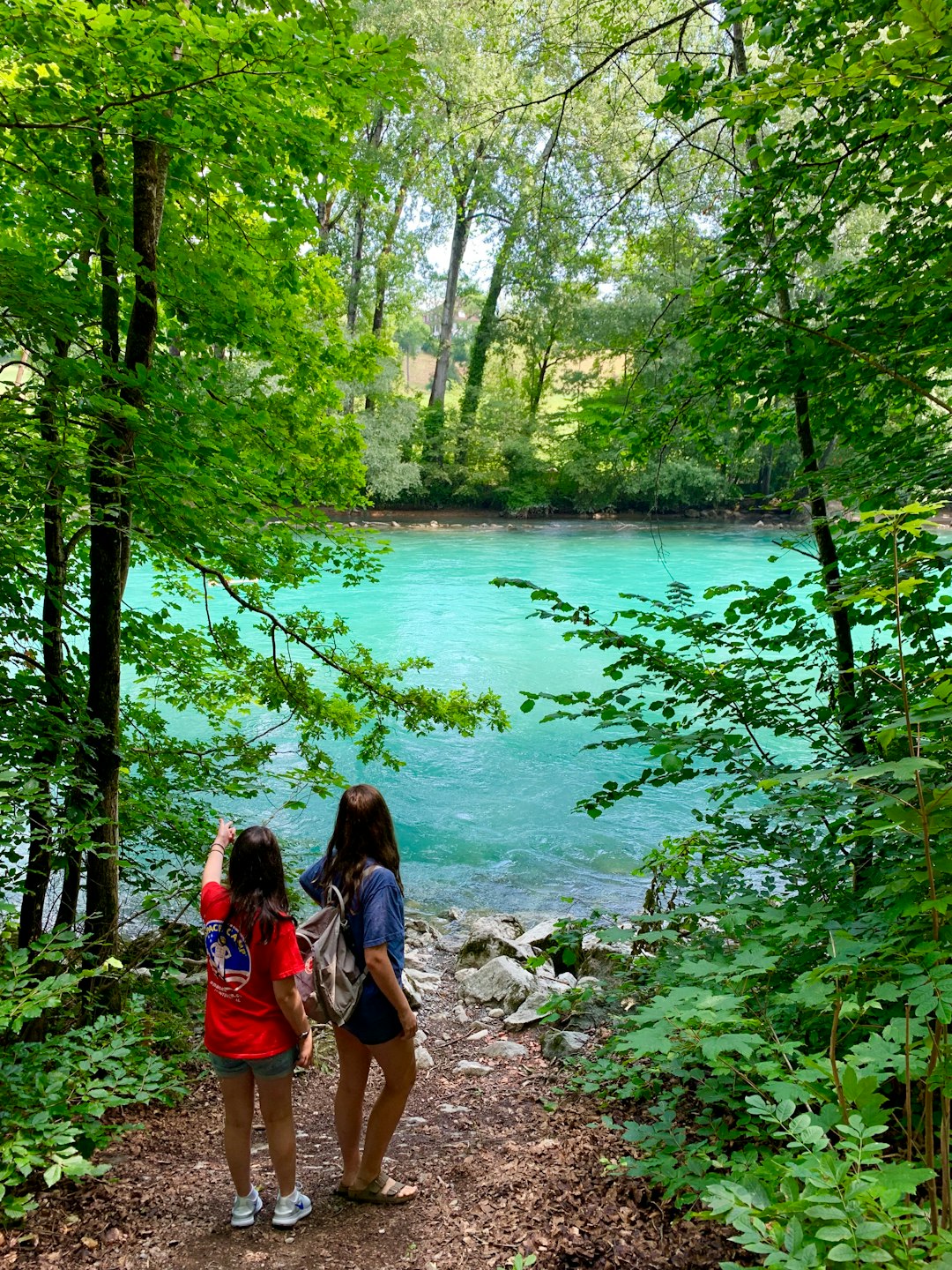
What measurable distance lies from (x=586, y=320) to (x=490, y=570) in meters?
15.6

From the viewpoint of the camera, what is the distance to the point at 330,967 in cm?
251

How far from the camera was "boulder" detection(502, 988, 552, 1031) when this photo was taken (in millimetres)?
4715

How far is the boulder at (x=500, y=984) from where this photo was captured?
16.6 ft

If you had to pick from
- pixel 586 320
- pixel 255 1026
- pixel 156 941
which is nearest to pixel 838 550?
pixel 255 1026

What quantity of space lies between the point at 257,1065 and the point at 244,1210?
53 centimetres

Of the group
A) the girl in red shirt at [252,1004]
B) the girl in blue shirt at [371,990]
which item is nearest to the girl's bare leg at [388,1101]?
the girl in blue shirt at [371,990]

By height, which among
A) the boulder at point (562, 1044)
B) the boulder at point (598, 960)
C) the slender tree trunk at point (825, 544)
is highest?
the slender tree trunk at point (825, 544)

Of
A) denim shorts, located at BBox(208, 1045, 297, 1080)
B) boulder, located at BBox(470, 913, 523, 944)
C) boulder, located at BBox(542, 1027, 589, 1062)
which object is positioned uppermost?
denim shorts, located at BBox(208, 1045, 297, 1080)

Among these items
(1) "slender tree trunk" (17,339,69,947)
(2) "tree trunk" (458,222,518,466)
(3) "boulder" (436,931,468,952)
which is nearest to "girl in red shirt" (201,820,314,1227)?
(1) "slender tree trunk" (17,339,69,947)

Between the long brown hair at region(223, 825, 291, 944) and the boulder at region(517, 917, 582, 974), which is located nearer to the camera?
the long brown hair at region(223, 825, 291, 944)

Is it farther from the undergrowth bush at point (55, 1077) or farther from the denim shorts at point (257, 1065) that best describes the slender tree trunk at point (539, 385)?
the denim shorts at point (257, 1065)

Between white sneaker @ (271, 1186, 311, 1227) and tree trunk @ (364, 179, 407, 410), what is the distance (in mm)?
24778

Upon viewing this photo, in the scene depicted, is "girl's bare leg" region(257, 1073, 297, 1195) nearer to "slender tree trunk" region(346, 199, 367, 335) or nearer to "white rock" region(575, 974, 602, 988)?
"white rock" region(575, 974, 602, 988)

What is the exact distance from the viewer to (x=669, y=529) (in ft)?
105
